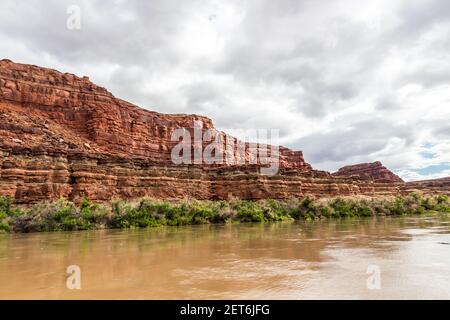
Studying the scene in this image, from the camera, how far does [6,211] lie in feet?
62.3

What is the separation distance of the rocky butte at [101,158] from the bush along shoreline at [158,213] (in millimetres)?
2715

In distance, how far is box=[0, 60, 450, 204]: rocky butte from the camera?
82.6 ft

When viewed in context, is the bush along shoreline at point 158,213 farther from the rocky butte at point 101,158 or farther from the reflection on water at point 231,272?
the reflection on water at point 231,272

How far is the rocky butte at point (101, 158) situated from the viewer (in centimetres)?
2518

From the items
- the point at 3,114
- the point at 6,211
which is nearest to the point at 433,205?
the point at 6,211

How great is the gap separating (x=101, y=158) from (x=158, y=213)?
10627 mm

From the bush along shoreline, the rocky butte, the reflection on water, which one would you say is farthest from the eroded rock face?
the reflection on water

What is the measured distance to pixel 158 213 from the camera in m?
22.0

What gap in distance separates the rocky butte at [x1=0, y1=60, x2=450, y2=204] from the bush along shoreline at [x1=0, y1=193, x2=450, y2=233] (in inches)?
107

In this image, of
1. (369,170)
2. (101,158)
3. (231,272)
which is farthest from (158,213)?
(369,170)

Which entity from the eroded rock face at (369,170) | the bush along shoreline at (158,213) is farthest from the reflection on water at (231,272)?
the eroded rock face at (369,170)

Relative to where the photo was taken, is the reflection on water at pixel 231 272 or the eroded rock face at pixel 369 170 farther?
the eroded rock face at pixel 369 170

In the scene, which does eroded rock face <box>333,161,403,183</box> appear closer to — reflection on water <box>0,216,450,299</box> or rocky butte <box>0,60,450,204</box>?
rocky butte <box>0,60,450,204</box>

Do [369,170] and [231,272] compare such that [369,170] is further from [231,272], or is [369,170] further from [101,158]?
[231,272]
